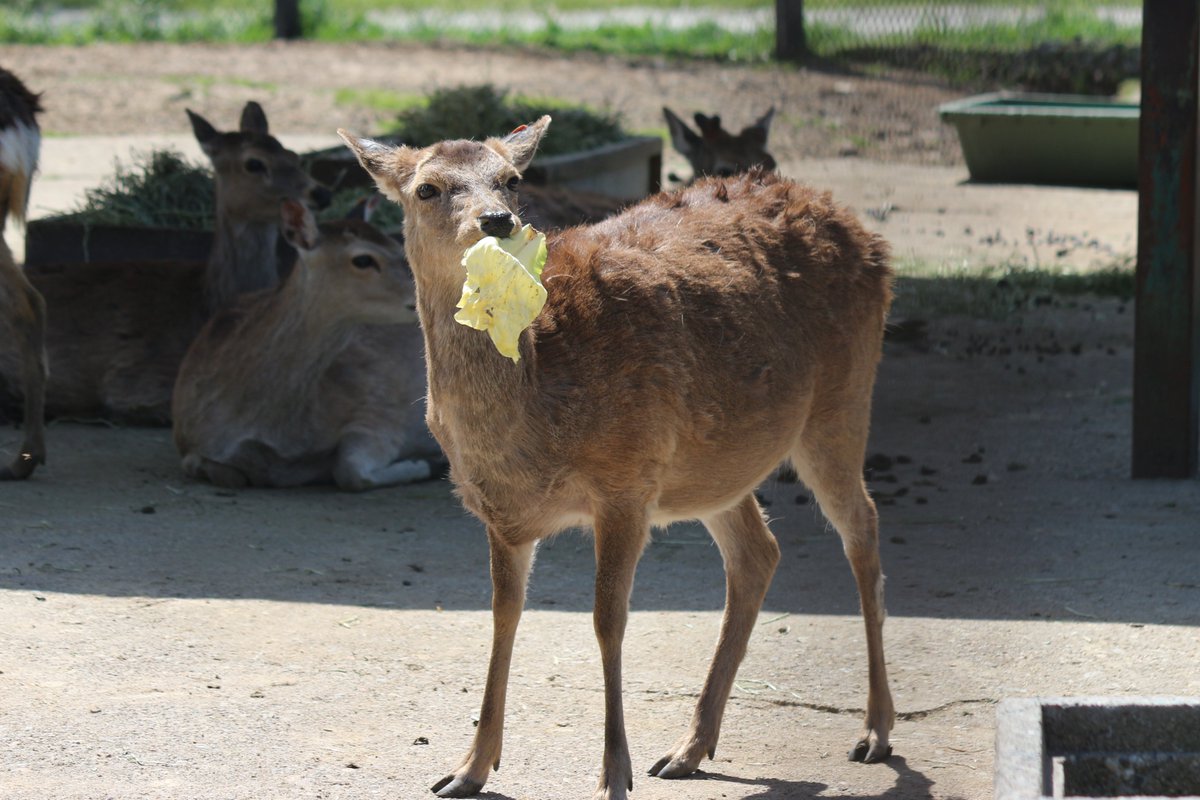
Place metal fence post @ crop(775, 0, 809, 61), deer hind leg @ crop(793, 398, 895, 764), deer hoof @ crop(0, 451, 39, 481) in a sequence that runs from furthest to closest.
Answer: metal fence post @ crop(775, 0, 809, 61) < deer hoof @ crop(0, 451, 39, 481) < deer hind leg @ crop(793, 398, 895, 764)

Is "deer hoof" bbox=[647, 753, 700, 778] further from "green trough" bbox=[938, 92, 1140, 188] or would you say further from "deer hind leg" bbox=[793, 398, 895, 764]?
"green trough" bbox=[938, 92, 1140, 188]

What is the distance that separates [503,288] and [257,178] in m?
5.27

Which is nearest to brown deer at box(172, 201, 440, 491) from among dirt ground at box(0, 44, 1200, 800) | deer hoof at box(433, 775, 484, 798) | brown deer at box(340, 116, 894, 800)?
dirt ground at box(0, 44, 1200, 800)

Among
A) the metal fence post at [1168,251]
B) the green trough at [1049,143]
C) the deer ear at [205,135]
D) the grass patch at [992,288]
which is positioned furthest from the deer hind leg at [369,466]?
the green trough at [1049,143]

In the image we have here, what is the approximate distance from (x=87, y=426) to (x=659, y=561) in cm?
343

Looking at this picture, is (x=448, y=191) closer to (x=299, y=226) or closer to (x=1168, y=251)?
(x=299, y=226)

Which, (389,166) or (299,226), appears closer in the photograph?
(389,166)

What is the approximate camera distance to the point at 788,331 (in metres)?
4.61

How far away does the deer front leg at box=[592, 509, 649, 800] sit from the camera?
161 inches

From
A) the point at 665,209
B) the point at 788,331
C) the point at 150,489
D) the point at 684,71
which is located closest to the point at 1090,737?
the point at 788,331

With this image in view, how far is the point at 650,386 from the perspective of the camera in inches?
165

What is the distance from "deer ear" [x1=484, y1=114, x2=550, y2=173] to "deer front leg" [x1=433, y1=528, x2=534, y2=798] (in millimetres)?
961

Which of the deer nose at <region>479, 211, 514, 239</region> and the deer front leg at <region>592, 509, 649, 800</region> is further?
the deer front leg at <region>592, 509, 649, 800</region>

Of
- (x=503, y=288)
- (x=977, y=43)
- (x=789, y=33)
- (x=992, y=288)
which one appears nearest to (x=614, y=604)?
(x=503, y=288)
